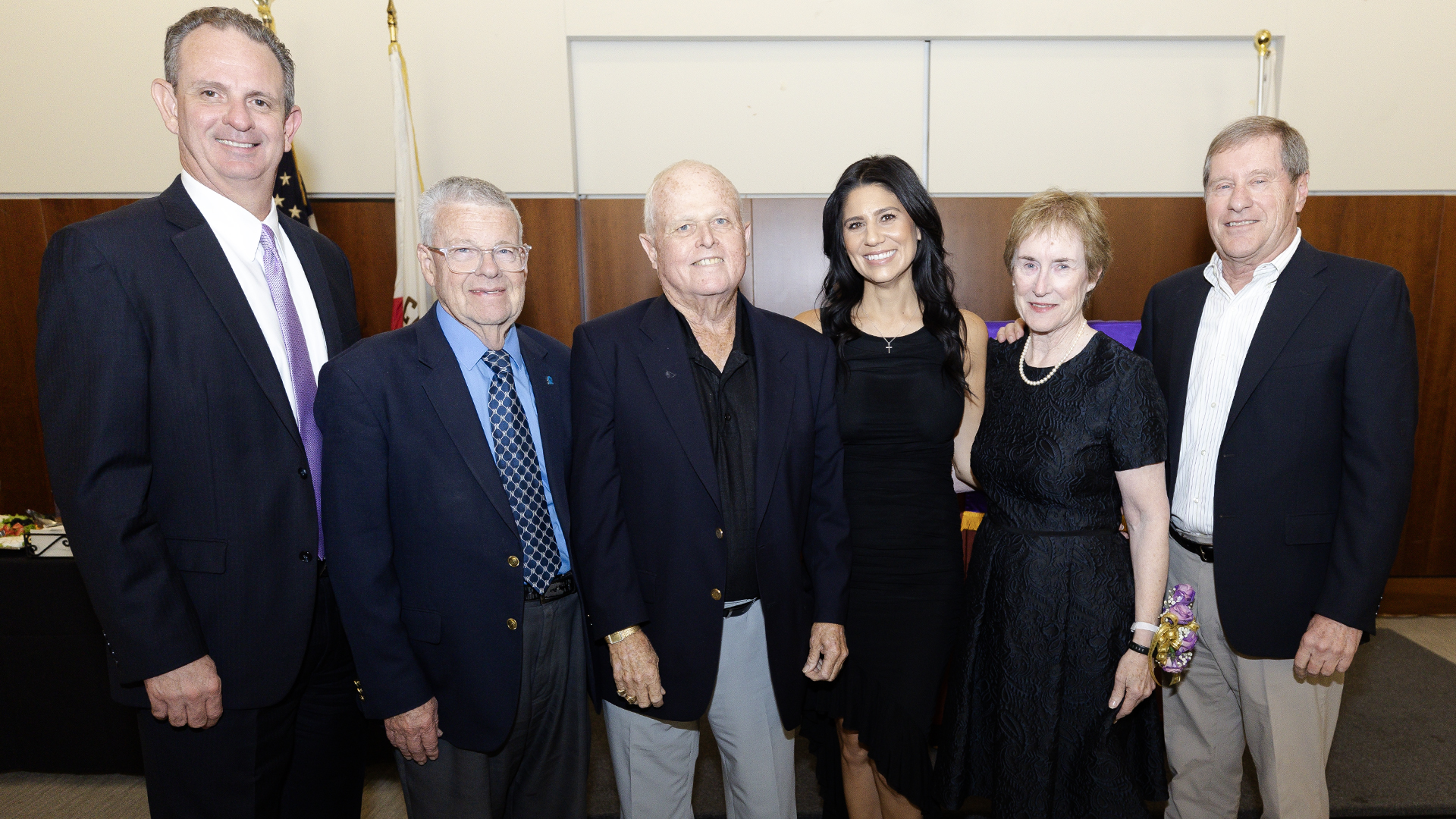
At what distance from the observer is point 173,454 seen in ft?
5.29

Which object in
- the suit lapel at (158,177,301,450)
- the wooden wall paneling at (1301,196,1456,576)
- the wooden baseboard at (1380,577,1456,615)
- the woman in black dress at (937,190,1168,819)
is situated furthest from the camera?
the wooden baseboard at (1380,577,1456,615)

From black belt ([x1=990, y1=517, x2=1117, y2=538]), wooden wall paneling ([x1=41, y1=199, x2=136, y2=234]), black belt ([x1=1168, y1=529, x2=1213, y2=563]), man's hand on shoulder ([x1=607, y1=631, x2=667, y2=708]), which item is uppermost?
wooden wall paneling ([x1=41, y1=199, x2=136, y2=234])

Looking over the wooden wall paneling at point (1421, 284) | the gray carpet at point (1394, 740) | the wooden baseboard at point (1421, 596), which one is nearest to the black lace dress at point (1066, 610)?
the gray carpet at point (1394, 740)

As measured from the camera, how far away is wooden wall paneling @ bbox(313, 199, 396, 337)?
454 cm

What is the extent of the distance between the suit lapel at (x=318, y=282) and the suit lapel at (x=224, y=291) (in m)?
0.24

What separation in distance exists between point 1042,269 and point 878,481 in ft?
2.31

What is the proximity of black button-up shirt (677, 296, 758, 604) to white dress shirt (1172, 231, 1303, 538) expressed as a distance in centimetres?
125

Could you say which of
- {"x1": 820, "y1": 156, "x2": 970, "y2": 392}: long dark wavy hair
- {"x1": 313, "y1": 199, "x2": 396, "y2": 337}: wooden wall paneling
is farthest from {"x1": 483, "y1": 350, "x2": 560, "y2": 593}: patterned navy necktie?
{"x1": 313, "y1": 199, "x2": 396, "y2": 337}: wooden wall paneling

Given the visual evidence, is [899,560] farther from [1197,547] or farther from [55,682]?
[55,682]

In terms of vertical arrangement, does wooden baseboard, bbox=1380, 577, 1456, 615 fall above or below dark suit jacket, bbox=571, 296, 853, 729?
below

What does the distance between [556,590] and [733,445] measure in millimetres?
555

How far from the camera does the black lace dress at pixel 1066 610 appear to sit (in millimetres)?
1867

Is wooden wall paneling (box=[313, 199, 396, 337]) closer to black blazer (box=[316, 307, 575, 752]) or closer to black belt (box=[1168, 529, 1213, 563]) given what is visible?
black blazer (box=[316, 307, 575, 752])

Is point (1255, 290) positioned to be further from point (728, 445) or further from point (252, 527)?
point (252, 527)
